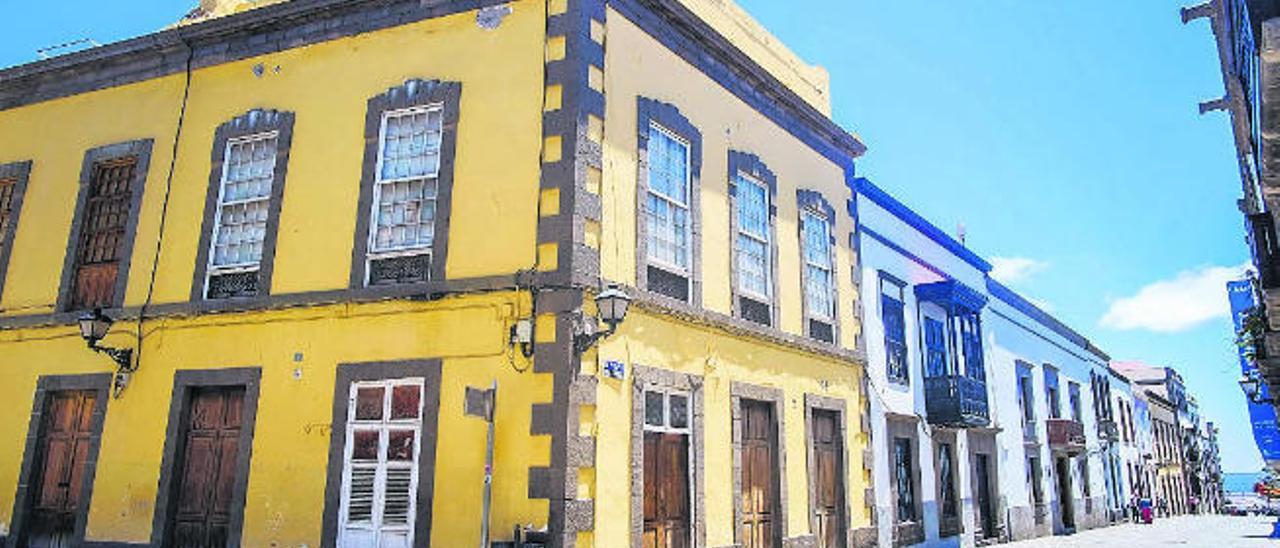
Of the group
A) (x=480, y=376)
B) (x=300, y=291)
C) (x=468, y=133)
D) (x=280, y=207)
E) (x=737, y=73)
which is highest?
(x=737, y=73)

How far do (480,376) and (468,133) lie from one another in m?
3.02

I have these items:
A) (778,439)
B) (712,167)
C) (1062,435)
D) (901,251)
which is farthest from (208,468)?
(1062,435)

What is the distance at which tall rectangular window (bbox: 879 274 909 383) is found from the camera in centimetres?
1727

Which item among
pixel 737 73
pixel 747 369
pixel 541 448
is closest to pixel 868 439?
pixel 747 369

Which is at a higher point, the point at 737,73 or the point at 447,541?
the point at 737,73

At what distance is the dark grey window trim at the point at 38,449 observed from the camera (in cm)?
1107

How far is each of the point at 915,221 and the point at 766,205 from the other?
7192 millimetres

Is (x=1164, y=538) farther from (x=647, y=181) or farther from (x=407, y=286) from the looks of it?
(x=407, y=286)

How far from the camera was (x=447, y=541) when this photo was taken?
9094mm

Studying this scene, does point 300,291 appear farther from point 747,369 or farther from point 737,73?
point 737,73

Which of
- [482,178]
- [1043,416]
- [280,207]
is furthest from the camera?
[1043,416]

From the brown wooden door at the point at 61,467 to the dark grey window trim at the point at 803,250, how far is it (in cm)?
1035

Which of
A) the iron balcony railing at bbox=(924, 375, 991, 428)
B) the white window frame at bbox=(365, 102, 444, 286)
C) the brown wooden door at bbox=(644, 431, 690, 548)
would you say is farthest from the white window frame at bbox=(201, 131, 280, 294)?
the iron balcony railing at bbox=(924, 375, 991, 428)

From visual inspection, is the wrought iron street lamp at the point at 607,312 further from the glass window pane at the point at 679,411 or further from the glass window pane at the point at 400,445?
the glass window pane at the point at 400,445
